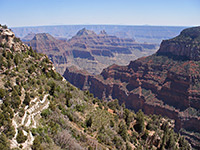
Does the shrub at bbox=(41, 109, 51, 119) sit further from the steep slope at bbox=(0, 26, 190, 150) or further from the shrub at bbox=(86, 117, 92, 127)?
the shrub at bbox=(86, 117, 92, 127)

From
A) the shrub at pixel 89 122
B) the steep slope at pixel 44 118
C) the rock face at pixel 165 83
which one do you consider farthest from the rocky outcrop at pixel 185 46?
the shrub at pixel 89 122

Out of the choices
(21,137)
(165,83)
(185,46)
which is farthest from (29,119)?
(185,46)

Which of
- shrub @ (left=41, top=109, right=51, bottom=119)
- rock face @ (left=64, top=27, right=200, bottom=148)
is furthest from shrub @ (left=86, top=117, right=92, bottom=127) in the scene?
rock face @ (left=64, top=27, right=200, bottom=148)

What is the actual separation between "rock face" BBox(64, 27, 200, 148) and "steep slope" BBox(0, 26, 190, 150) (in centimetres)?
4806

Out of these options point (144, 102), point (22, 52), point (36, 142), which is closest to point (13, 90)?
point (36, 142)

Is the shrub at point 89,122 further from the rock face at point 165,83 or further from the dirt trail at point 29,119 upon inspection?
the rock face at point 165,83

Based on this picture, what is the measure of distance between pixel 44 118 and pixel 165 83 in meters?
93.5

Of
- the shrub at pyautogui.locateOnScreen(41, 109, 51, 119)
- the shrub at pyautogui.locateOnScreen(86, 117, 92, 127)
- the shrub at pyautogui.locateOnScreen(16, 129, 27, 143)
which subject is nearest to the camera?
the shrub at pyautogui.locateOnScreen(16, 129, 27, 143)

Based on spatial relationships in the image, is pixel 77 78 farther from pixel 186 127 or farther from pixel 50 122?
pixel 50 122

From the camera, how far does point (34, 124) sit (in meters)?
22.0

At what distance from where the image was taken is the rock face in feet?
281

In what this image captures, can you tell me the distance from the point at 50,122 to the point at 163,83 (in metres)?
96.1

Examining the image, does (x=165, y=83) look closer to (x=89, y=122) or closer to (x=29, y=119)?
(x=89, y=122)

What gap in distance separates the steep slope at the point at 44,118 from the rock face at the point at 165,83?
4806cm
